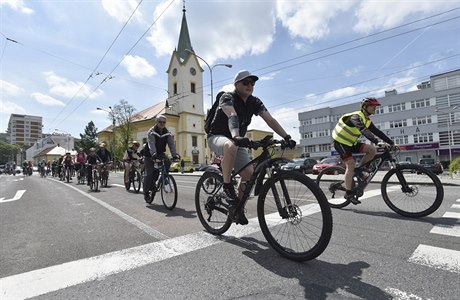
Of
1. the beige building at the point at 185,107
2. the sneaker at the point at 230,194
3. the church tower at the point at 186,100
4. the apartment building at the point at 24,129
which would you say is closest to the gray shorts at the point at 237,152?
the sneaker at the point at 230,194

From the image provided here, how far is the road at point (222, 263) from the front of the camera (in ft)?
6.53

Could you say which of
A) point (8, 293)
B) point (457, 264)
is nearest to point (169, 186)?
point (8, 293)

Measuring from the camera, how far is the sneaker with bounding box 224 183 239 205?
314cm

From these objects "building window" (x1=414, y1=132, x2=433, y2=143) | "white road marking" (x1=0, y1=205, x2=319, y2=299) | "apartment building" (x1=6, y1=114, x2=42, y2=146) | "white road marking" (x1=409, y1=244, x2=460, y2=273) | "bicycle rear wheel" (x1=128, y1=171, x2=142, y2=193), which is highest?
"apartment building" (x1=6, y1=114, x2=42, y2=146)

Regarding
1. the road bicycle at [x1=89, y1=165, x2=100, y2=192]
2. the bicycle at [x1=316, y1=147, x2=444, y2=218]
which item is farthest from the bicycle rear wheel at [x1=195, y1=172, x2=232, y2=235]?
the road bicycle at [x1=89, y1=165, x2=100, y2=192]

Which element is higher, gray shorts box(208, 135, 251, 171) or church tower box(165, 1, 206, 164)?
church tower box(165, 1, 206, 164)

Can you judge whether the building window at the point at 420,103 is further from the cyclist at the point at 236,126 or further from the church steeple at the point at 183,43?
the cyclist at the point at 236,126

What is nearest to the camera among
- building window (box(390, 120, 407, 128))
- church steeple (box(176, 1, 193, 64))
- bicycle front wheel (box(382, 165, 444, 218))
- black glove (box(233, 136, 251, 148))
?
black glove (box(233, 136, 251, 148))

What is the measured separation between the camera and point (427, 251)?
2.69 m

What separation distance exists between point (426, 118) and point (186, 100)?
153ft

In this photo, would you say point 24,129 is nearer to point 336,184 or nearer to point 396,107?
point 396,107

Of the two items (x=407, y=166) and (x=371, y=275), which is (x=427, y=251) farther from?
(x=407, y=166)

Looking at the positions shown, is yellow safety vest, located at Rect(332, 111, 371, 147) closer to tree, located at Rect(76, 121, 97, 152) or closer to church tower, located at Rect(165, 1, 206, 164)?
A: church tower, located at Rect(165, 1, 206, 164)

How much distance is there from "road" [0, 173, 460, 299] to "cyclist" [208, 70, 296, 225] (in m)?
0.74
